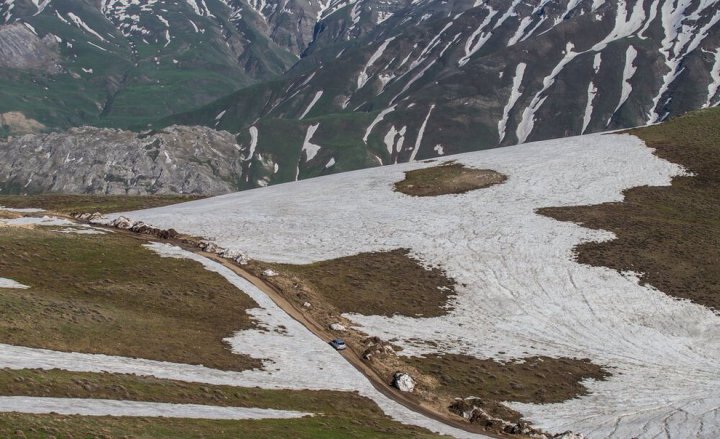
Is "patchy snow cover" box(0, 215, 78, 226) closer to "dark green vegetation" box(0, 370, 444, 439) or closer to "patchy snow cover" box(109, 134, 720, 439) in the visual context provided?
"patchy snow cover" box(109, 134, 720, 439)

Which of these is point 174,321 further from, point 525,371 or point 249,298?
point 525,371

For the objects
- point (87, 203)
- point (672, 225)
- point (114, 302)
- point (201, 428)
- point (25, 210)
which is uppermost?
point (672, 225)

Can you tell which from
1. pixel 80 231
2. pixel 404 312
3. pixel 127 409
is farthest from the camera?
pixel 80 231

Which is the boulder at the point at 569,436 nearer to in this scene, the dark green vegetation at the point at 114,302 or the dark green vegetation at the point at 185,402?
the dark green vegetation at the point at 185,402

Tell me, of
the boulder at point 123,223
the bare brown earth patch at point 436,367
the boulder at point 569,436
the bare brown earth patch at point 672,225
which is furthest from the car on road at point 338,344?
the boulder at point 123,223

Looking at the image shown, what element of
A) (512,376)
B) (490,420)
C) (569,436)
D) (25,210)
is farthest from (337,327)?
(25,210)

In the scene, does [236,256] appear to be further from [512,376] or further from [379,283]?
[512,376]

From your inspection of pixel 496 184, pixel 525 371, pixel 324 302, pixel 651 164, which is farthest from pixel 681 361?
pixel 651 164
